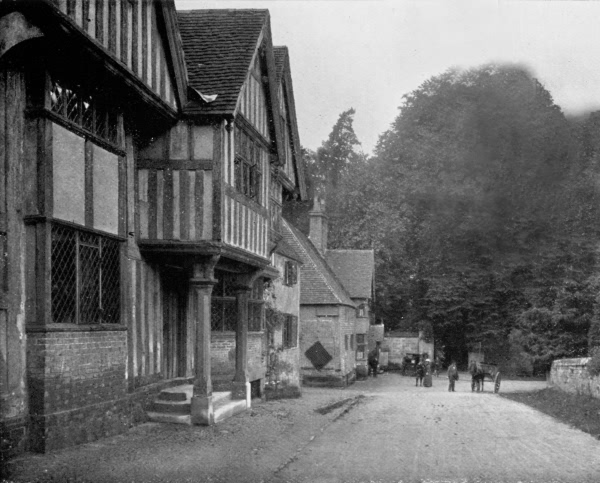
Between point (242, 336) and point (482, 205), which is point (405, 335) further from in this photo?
point (242, 336)

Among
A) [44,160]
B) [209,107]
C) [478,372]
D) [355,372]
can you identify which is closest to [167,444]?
[44,160]

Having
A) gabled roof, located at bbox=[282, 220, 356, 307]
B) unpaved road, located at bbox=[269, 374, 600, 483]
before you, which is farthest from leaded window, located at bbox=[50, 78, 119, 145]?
gabled roof, located at bbox=[282, 220, 356, 307]

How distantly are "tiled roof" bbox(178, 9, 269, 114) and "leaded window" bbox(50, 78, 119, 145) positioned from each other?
189 centimetres

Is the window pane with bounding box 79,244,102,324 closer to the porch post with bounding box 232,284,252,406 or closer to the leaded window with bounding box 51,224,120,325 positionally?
the leaded window with bounding box 51,224,120,325

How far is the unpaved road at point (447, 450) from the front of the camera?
920cm

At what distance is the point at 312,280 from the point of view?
3659 centimetres

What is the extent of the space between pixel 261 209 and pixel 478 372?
18.4 m

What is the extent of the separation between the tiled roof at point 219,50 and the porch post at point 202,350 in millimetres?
3029

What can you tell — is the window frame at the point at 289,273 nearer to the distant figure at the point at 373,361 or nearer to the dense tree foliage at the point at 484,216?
the dense tree foliage at the point at 484,216

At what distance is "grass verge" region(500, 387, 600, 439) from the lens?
15.5m

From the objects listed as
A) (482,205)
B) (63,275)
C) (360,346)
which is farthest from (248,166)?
(482,205)

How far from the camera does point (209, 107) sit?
1366 cm

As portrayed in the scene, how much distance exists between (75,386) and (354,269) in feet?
115

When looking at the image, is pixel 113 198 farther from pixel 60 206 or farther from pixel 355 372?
pixel 355 372
